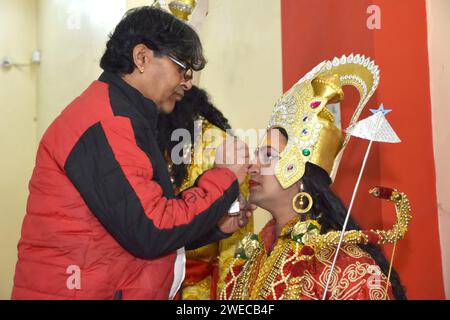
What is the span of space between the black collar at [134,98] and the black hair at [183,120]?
443 mm

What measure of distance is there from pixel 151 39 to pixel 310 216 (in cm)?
71

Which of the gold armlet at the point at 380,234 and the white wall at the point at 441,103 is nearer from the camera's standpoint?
the gold armlet at the point at 380,234

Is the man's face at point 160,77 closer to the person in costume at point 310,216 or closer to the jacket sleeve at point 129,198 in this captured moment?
the jacket sleeve at point 129,198

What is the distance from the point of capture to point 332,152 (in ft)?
5.32

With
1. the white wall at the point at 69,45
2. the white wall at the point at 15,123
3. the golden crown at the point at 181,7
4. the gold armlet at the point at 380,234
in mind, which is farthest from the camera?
the white wall at the point at 15,123

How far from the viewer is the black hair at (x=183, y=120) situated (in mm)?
1774

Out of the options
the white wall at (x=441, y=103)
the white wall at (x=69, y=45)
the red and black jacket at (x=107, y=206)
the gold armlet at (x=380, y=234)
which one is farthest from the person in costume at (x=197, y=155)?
the white wall at (x=69, y=45)

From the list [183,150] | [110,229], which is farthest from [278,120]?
[110,229]

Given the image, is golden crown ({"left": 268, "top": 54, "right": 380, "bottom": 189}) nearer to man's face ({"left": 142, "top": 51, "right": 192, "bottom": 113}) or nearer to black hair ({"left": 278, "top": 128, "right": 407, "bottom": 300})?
black hair ({"left": 278, "top": 128, "right": 407, "bottom": 300})

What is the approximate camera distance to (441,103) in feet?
5.97

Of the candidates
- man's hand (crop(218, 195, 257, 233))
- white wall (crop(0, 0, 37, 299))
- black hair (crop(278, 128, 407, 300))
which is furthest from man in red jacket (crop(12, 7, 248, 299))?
white wall (crop(0, 0, 37, 299))

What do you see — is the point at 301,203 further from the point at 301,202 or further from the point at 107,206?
the point at 107,206

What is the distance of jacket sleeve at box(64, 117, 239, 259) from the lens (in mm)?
1110
